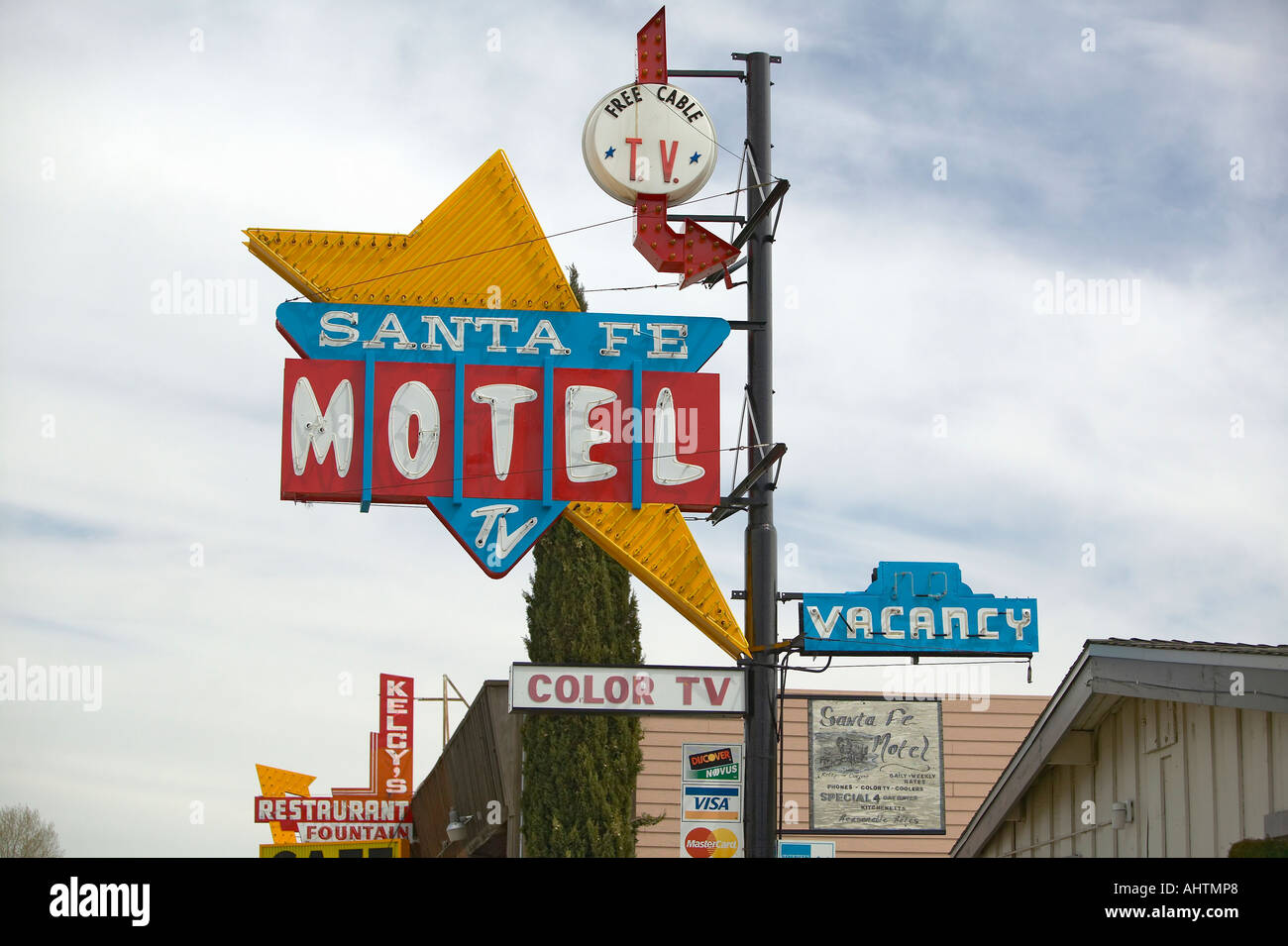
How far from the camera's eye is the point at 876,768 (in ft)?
79.3

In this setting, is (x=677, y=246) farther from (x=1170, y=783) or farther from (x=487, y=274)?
(x=1170, y=783)

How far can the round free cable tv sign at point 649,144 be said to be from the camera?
485 inches

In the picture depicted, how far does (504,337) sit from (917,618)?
411 cm

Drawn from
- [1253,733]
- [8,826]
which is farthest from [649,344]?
[8,826]

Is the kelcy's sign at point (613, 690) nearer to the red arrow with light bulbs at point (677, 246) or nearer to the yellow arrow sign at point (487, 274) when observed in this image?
the yellow arrow sign at point (487, 274)

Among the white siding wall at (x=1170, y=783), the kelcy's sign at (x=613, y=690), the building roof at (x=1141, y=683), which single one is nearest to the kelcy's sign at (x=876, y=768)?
the building roof at (x=1141, y=683)

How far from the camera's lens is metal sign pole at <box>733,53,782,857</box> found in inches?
452

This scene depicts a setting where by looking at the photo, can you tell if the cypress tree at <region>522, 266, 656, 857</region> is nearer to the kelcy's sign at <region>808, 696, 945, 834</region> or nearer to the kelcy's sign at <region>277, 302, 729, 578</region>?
the kelcy's sign at <region>808, 696, 945, 834</region>

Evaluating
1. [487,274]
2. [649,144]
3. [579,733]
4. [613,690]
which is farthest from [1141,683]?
[579,733]

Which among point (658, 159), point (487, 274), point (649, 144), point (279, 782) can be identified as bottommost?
point (279, 782)

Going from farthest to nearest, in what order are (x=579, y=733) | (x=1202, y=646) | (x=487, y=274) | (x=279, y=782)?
1. (x=279, y=782)
2. (x=579, y=733)
3. (x=487, y=274)
4. (x=1202, y=646)
